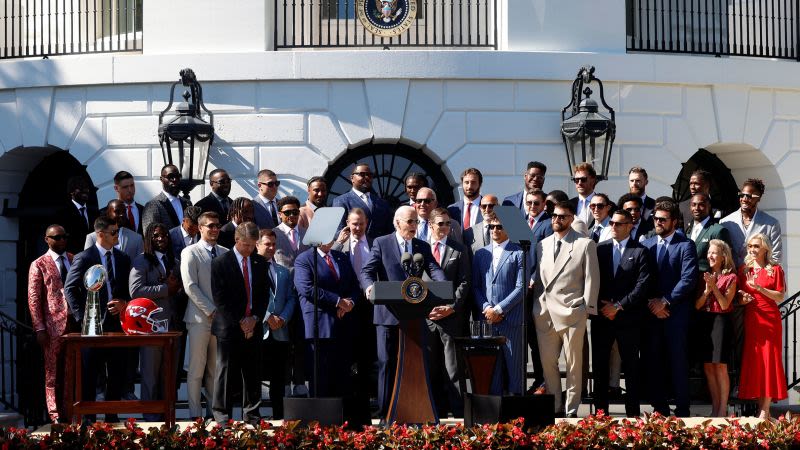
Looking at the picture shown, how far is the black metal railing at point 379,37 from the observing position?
58.4ft

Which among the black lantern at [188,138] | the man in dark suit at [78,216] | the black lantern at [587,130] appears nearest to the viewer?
the man in dark suit at [78,216]

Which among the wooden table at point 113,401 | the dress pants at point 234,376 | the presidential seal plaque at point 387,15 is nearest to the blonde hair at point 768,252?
the dress pants at point 234,376

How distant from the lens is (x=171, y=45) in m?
17.7

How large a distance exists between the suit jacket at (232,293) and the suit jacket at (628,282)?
129 inches

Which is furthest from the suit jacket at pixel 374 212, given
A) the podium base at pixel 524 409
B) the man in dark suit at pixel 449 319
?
the podium base at pixel 524 409

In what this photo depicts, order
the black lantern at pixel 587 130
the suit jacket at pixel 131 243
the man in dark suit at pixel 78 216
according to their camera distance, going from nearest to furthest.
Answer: the suit jacket at pixel 131 243 → the man in dark suit at pixel 78 216 → the black lantern at pixel 587 130

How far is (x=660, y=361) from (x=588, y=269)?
45.5 inches

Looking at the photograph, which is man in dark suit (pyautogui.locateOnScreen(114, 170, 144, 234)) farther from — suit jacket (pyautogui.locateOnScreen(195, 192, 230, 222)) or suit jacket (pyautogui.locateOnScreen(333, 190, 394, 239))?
suit jacket (pyautogui.locateOnScreen(333, 190, 394, 239))

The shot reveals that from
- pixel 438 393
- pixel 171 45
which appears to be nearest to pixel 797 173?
pixel 438 393

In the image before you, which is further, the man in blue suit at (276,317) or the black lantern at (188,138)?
the black lantern at (188,138)

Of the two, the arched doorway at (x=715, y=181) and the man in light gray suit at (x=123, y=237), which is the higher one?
the arched doorway at (x=715, y=181)

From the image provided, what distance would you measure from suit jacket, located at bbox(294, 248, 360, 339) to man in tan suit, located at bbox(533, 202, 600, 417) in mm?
1841

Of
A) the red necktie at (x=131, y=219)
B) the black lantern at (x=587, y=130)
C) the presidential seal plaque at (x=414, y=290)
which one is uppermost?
the black lantern at (x=587, y=130)

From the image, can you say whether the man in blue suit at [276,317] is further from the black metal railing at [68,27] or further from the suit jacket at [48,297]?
the black metal railing at [68,27]
